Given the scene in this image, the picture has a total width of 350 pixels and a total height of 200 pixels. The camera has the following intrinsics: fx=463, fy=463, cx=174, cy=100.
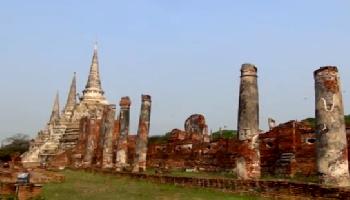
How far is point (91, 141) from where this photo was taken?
92.6 feet

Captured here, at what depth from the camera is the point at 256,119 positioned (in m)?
13.1

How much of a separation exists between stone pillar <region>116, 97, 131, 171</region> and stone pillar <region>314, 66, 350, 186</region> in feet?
43.4

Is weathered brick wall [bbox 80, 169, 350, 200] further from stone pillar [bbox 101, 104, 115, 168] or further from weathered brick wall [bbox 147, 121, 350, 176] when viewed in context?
stone pillar [bbox 101, 104, 115, 168]

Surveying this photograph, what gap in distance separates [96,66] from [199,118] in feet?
73.9

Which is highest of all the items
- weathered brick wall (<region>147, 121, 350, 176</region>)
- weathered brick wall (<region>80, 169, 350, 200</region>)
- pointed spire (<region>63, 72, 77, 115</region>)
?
pointed spire (<region>63, 72, 77, 115</region>)

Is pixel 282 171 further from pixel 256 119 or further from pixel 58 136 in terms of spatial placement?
pixel 58 136

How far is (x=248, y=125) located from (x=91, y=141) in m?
16.9

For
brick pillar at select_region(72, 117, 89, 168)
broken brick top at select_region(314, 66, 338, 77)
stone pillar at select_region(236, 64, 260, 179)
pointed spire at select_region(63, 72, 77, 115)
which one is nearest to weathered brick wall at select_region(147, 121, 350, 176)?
stone pillar at select_region(236, 64, 260, 179)

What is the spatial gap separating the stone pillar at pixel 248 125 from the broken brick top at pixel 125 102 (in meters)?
11.0

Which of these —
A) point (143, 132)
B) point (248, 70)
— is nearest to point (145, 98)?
point (143, 132)

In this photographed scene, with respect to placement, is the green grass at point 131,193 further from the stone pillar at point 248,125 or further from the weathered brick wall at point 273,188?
the stone pillar at point 248,125

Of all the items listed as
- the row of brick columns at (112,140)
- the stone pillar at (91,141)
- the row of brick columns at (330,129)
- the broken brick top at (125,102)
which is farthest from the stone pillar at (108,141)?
the row of brick columns at (330,129)

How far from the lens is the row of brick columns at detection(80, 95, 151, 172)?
20.9m

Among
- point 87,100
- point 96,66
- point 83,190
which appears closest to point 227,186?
point 83,190
